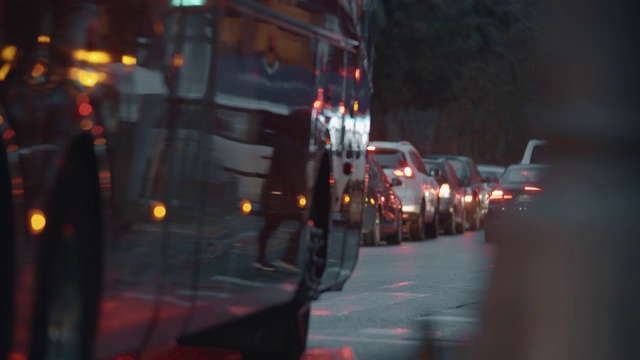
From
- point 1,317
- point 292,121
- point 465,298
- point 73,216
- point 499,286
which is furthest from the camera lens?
point 465,298

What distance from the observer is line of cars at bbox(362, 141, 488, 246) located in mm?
26375

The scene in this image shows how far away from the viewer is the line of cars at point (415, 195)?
1038 inches

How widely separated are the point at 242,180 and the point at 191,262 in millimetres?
955

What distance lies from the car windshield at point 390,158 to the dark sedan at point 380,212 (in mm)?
2778

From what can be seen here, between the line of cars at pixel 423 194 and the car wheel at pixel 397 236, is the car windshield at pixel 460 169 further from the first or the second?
the car wheel at pixel 397 236

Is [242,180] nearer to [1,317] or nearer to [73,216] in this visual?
[73,216]

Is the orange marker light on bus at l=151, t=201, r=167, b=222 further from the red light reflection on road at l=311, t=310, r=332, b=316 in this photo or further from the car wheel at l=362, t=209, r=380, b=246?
the car wheel at l=362, t=209, r=380, b=246

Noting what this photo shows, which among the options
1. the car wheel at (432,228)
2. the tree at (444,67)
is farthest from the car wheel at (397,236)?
the tree at (444,67)

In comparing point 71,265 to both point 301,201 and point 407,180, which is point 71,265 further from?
point 407,180

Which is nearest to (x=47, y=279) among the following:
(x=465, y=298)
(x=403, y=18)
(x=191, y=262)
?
(x=191, y=262)

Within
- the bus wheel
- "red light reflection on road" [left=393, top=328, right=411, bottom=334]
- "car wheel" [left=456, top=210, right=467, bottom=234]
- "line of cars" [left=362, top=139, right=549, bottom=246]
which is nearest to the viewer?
the bus wheel

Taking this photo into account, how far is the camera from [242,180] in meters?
7.63

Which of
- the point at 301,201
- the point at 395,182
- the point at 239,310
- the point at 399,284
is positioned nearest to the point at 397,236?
the point at 395,182

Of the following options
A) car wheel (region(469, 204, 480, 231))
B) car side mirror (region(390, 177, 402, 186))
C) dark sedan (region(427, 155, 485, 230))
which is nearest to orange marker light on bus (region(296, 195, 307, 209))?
car side mirror (region(390, 177, 402, 186))
